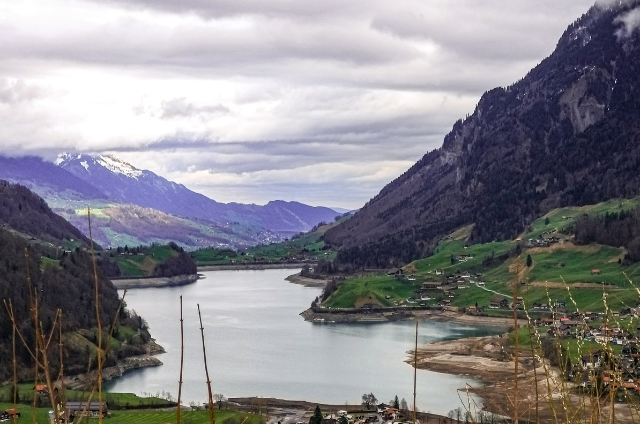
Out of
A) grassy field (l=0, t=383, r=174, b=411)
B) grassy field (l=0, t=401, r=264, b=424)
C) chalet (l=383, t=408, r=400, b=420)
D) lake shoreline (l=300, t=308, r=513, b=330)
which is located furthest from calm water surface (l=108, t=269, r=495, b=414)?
grassy field (l=0, t=401, r=264, b=424)

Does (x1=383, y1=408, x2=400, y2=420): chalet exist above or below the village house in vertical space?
below

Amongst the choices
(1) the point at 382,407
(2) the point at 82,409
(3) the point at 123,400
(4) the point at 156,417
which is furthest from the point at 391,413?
(2) the point at 82,409

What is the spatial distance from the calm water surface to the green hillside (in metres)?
11.1

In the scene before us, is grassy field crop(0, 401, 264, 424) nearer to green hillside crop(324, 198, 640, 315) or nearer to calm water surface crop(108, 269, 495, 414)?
calm water surface crop(108, 269, 495, 414)

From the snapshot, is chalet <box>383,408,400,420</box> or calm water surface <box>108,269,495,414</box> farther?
calm water surface <box>108,269,495,414</box>

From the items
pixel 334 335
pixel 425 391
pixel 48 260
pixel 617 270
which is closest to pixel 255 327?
pixel 334 335

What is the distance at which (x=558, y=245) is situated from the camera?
6304 inches

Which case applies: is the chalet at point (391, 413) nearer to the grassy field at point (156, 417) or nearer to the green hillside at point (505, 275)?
the grassy field at point (156, 417)

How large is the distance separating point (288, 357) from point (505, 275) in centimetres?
6986

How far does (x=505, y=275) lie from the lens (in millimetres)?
156125

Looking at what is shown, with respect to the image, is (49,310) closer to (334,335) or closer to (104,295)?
(104,295)

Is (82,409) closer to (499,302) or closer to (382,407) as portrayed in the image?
(382,407)

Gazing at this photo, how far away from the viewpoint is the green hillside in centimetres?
13162

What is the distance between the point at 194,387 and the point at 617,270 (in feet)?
255
